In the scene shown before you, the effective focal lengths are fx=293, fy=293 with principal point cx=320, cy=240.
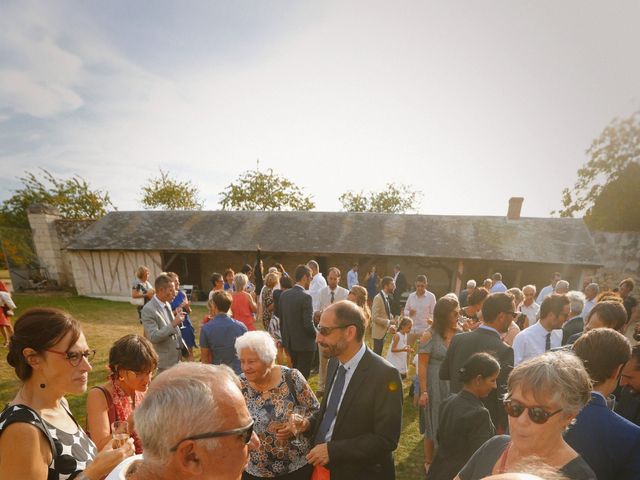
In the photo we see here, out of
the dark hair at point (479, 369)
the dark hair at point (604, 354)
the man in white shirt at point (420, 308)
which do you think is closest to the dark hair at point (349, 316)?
the dark hair at point (479, 369)

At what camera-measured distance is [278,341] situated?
20.3ft

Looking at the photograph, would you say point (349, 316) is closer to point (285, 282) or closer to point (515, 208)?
point (285, 282)

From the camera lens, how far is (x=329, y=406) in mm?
2498

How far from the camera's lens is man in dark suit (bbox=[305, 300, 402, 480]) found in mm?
2252

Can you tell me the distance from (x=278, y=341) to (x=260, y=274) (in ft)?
20.2

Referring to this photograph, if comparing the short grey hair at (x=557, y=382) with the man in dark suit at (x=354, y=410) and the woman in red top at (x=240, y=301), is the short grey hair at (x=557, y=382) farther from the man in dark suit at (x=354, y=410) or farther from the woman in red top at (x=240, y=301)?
the woman in red top at (x=240, y=301)

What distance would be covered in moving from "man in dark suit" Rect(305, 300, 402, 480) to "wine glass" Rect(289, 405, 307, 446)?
0.08 metres

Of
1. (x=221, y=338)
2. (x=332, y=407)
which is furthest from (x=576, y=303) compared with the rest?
(x=221, y=338)

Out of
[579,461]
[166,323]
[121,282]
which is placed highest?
[579,461]

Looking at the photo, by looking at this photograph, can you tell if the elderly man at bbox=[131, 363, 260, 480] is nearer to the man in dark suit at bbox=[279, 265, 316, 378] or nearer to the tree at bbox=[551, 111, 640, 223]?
the man in dark suit at bbox=[279, 265, 316, 378]

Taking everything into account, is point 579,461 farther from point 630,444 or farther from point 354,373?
point 354,373

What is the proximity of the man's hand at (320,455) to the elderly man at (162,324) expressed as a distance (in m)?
3.22

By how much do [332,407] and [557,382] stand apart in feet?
5.33

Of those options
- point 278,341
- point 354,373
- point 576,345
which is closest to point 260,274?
point 278,341
